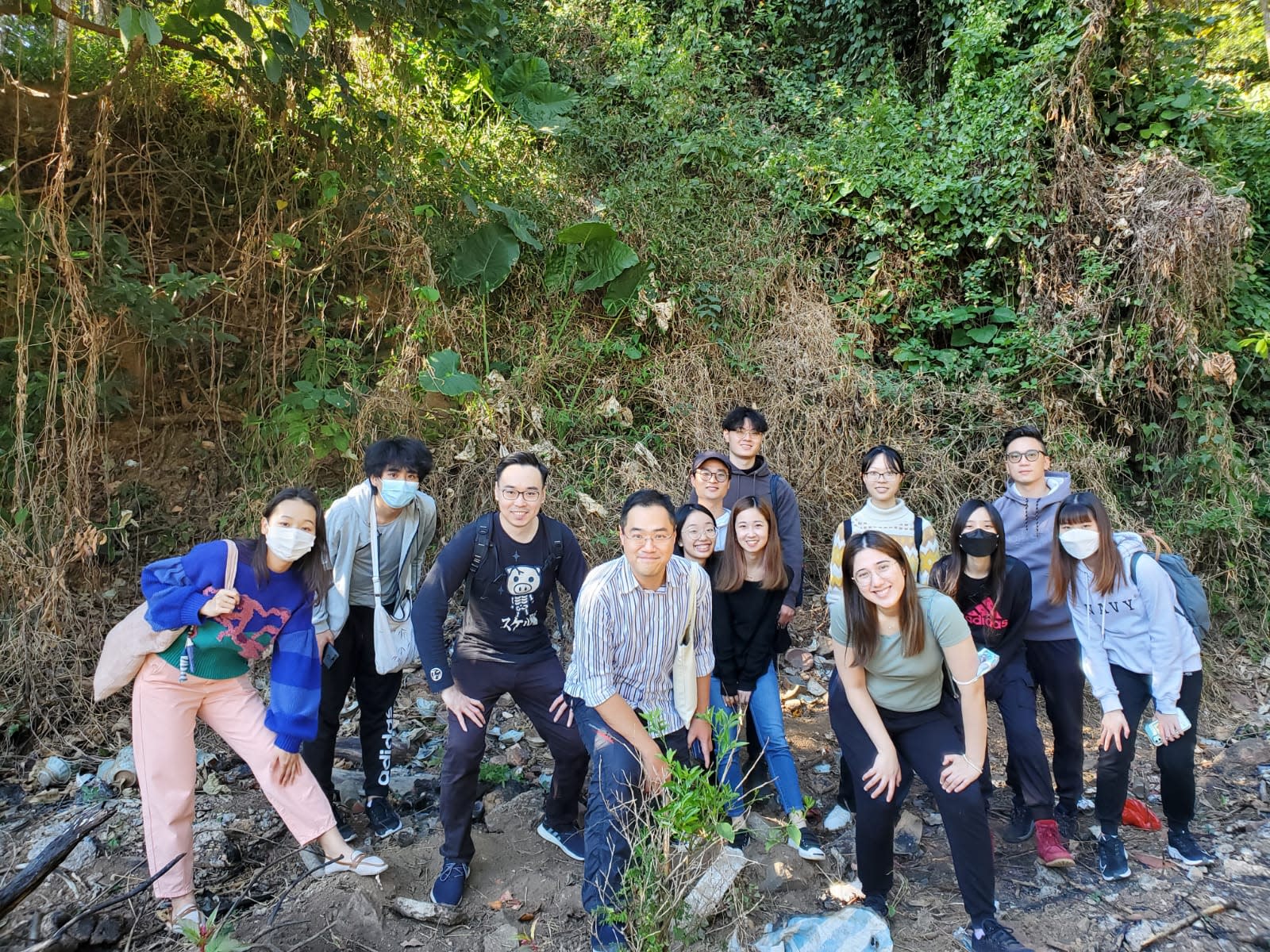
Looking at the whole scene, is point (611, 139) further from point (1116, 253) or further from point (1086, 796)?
point (1086, 796)

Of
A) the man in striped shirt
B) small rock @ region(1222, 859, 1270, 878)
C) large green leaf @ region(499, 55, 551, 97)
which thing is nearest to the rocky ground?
small rock @ region(1222, 859, 1270, 878)

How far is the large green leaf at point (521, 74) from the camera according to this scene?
724 cm

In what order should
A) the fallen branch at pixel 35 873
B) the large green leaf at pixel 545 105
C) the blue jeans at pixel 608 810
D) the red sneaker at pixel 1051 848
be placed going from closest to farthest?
the fallen branch at pixel 35 873 → the blue jeans at pixel 608 810 → the red sneaker at pixel 1051 848 → the large green leaf at pixel 545 105

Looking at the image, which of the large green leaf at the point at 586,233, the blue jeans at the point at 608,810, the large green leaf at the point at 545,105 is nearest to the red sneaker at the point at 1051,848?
the blue jeans at the point at 608,810

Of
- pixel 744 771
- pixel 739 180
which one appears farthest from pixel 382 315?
pixel 744 771

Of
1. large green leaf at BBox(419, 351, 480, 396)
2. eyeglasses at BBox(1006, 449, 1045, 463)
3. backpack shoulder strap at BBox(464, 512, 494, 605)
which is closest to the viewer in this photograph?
backpack shoulder strap at BBox(464, 512, 494, 605)

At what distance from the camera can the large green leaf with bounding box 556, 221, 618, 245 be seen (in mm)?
6234

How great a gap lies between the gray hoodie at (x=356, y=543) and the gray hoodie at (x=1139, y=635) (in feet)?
9.79

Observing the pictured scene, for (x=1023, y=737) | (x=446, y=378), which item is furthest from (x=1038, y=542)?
(x=446, y=378)

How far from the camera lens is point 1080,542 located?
3.38 metres

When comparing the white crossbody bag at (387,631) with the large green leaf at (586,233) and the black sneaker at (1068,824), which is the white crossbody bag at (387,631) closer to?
the black sneaker at (1068,824)

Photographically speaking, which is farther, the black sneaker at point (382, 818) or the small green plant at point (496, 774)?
the small green plant at point (496, 774)

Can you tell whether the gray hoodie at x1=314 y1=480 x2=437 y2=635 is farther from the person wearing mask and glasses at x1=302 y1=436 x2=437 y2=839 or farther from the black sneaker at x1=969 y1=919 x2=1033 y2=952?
the black sneaker at x1=969 y1=919 x2=1033 y2=952

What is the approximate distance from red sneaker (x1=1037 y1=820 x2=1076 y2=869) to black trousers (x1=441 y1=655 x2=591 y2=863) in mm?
2044
